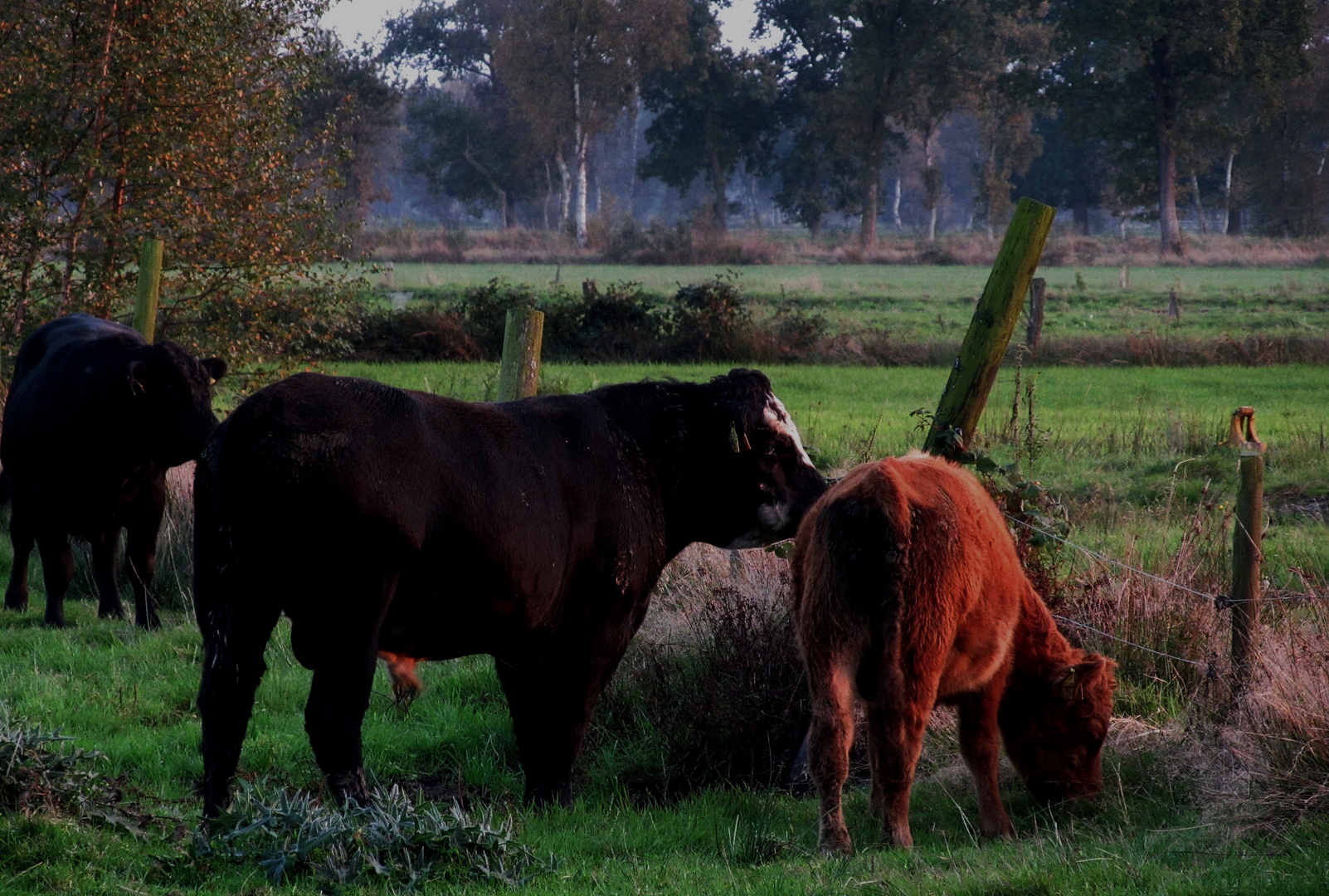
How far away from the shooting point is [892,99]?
61.5 meters

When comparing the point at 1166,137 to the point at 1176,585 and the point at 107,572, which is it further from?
the point at 107,572

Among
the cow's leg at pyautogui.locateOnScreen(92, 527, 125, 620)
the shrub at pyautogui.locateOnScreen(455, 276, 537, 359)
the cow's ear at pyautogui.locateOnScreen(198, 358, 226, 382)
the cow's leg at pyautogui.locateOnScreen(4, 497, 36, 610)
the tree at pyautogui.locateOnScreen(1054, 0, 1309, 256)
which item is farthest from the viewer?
the tree at pyautogui.locateOnScreen(1054, 0, 1309, 256)

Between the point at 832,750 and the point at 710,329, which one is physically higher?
the point at 710,329

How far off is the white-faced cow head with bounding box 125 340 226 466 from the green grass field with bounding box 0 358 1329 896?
127 centimetres

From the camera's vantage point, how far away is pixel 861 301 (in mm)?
36406

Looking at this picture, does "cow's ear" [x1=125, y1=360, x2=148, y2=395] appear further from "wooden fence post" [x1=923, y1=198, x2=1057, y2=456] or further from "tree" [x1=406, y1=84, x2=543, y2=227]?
"tree" [x1=406, y1=84, x2=543, y2=227]

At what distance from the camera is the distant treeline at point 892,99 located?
55.6m

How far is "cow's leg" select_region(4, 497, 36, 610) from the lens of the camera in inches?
367

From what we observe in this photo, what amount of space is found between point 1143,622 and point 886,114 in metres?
58.9

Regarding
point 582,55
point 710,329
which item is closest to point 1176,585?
point 710,329

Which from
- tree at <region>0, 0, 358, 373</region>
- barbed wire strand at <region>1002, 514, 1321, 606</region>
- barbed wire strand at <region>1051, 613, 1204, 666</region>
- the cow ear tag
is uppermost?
tree at <region>0, 0, 358, 373</region>

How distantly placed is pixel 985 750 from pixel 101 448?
6423mm

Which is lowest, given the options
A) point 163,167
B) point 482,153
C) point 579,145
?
point 163,167

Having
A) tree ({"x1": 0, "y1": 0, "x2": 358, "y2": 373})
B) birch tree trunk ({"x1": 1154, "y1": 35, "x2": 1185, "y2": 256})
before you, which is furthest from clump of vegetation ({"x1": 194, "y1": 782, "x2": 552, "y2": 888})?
birch tree trunk ({"x1": 1154, "y1": 35, "x2": 1185, "y2": 256})
